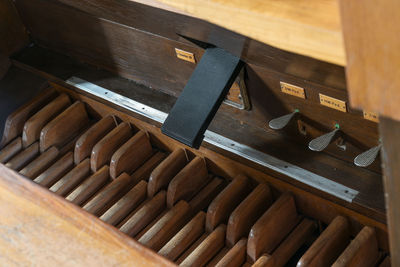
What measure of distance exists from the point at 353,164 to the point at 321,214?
18 cm

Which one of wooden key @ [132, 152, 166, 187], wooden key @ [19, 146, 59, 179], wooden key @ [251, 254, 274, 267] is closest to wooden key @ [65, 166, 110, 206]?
wooden key @ [132, 152, 166, 187]

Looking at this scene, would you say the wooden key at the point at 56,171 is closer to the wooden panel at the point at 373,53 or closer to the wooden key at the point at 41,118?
the wooden key at the point at 41,118

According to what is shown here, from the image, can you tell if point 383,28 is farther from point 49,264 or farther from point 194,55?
point 194,55

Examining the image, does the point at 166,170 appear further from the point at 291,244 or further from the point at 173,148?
the point at 291,244

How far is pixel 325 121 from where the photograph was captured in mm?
1750

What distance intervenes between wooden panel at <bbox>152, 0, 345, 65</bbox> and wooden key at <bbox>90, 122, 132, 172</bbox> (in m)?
1.59

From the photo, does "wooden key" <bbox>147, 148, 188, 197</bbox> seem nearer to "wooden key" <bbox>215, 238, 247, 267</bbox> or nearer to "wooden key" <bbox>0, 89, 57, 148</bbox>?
"wooden key" <bbox>215, 238, 247, 267</bbox>

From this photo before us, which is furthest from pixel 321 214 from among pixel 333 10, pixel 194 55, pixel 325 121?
pixel 333 10

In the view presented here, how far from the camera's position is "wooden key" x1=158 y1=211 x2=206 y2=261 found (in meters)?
1.84

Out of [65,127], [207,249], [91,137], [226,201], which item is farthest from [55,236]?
[65,127]

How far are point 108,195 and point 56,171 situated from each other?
266 mm

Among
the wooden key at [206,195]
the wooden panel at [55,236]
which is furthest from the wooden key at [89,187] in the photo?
the wooden panel at [55,236]

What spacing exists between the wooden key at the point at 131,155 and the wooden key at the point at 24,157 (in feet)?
1.17

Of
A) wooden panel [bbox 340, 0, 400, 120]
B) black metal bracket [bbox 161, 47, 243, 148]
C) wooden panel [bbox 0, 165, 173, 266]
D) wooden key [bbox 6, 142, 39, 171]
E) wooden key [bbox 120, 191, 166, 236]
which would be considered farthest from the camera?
wooden key [bbox 6, 142, 39, 171]
